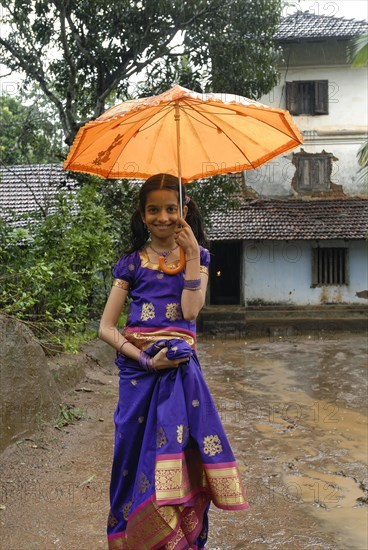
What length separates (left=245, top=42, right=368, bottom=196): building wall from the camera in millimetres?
17906

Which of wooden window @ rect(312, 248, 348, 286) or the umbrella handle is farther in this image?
wooden window @ rect(312, 248, 348, 286)

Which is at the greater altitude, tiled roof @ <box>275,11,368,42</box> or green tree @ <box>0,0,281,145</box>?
tiled roof @ <box>275,11,368,42</box>

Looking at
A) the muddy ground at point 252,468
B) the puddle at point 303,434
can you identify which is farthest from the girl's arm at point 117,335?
the puddle at point 303,434

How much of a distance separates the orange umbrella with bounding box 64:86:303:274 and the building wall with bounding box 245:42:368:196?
15.1 m

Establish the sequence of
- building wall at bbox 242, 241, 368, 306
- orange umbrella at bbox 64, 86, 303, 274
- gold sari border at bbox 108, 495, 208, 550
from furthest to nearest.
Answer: building wall at bbox 242, 241, 368, 306
orange umbrella at bbox 64, 86, 303, 274
gold sari border at bbox 108, 495, 208, 550

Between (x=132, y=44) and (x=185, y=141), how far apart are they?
284 inches

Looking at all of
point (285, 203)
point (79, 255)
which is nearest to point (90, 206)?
point (79, 255)

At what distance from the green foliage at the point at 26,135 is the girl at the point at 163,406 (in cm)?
1004

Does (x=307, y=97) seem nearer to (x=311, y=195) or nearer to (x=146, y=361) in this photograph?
(x=311, y=195)

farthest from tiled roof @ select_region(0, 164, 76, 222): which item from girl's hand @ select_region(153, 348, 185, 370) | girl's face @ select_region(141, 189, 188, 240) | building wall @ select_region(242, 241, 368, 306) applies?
girl's hand @ select_region(153, 348, 185, 370)

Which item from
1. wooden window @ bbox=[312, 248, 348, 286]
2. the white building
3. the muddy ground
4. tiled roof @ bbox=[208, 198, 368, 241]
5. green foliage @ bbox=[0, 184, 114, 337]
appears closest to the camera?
the muddy ground

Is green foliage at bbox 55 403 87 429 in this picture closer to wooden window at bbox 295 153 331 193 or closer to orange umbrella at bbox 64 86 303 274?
orange umbrella at bbox 64 86 303 274

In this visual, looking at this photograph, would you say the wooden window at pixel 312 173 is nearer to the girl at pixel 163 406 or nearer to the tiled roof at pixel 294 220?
the tiled roof at pixel 294 220

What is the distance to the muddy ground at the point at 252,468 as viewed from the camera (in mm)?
4094
